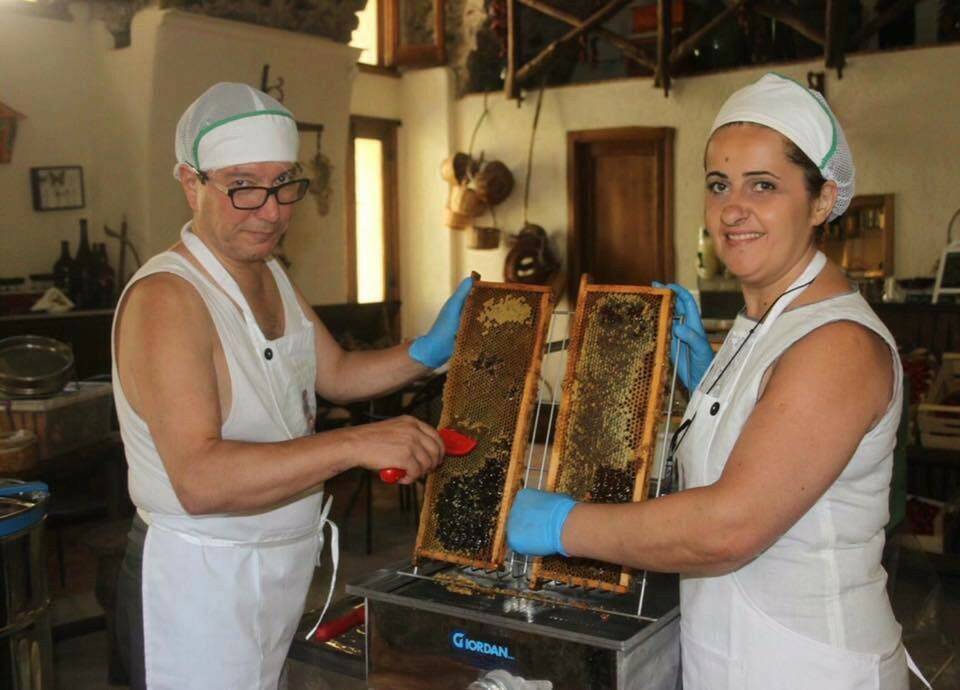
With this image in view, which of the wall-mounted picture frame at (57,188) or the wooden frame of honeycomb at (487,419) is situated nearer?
the wooden frame of honeycomb at (487,419)

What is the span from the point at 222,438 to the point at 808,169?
3.58ft

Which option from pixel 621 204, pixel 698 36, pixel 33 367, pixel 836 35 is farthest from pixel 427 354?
pixel 621 204

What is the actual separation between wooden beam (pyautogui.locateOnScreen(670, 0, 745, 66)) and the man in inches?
218

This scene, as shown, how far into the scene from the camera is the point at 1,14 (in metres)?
6.06

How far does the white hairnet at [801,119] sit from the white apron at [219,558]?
971 millimetres

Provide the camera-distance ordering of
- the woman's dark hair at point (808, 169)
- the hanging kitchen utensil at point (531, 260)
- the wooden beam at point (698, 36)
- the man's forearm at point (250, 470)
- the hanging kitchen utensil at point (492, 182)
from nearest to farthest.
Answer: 1. the woman's dark hair at point (808, 169)
2. the man's forearm at point (250, 470)
3. the wooden beam at point (698, 36)
4. the hanging kitchen utensil at point (531, 260)
5. the hanging kitchen utensil at point (492, 182)

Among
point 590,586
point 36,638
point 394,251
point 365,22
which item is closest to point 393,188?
point 394,251

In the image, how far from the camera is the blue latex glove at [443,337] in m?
2.25

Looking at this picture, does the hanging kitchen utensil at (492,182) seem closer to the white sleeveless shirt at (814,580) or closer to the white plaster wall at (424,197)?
the white plaster wall at (424,197)

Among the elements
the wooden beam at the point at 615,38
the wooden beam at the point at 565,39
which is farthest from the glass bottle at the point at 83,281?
the wooden beam at the point at 615,38

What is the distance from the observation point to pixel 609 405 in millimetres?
1860

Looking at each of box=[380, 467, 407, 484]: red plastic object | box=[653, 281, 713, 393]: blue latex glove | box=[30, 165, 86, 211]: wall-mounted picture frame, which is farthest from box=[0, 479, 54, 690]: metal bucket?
box=[30, 165, 86, 211]: wall-mounted picture frame

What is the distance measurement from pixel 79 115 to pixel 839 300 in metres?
6.01

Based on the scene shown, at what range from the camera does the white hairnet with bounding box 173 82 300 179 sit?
1.92 meters
